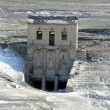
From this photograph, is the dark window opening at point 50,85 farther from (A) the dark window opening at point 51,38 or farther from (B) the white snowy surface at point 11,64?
(A) the dark window opening at point 51,38

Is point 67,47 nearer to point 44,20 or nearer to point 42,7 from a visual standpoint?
point 44,20

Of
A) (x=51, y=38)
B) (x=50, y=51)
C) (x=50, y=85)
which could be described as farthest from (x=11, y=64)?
(x=51, y=38)

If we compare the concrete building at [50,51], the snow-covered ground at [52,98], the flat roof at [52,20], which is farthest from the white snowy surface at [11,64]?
the flat roof at [52,20]

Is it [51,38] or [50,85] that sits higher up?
[51,38]

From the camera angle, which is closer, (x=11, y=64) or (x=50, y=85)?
(x=11, y=64)

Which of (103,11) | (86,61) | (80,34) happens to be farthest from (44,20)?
(103,11)

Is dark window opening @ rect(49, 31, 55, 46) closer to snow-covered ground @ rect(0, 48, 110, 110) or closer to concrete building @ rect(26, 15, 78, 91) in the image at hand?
concrete building @ rect(26, 15, 78, 91)

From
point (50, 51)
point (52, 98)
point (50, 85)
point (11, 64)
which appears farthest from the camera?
point (50, 85)

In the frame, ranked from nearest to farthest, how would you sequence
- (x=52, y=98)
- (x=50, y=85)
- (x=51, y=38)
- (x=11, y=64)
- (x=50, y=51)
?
1. (x=52, y=98)
2. (x=11, y=64)
3. (x=50, y=51)
4. (x=50, y=85)
5. (x=51, y=38)

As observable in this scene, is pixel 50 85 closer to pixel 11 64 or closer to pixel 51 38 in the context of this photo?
pixel 51 38
